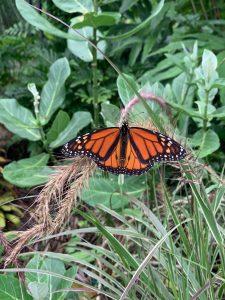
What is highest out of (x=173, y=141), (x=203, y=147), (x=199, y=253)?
(x=173, y=141)

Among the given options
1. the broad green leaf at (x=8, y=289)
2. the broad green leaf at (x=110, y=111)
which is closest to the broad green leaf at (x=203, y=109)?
the broad green leaf at (x=110, y=111)

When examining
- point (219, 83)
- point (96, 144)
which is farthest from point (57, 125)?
point (96, 144)

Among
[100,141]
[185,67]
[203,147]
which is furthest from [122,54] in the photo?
[100,141]

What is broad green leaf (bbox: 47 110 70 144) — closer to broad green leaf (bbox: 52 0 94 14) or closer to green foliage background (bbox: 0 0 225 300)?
green foliage background (bbox: 0 0 225 300)

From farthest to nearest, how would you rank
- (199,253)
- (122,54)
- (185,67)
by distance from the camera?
(122,54)
(185,67)
(199,253)

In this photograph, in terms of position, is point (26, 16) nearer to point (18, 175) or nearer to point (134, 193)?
point (18, 175)

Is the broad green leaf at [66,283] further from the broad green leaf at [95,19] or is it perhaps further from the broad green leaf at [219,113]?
the broad green leaf at [95,19]
